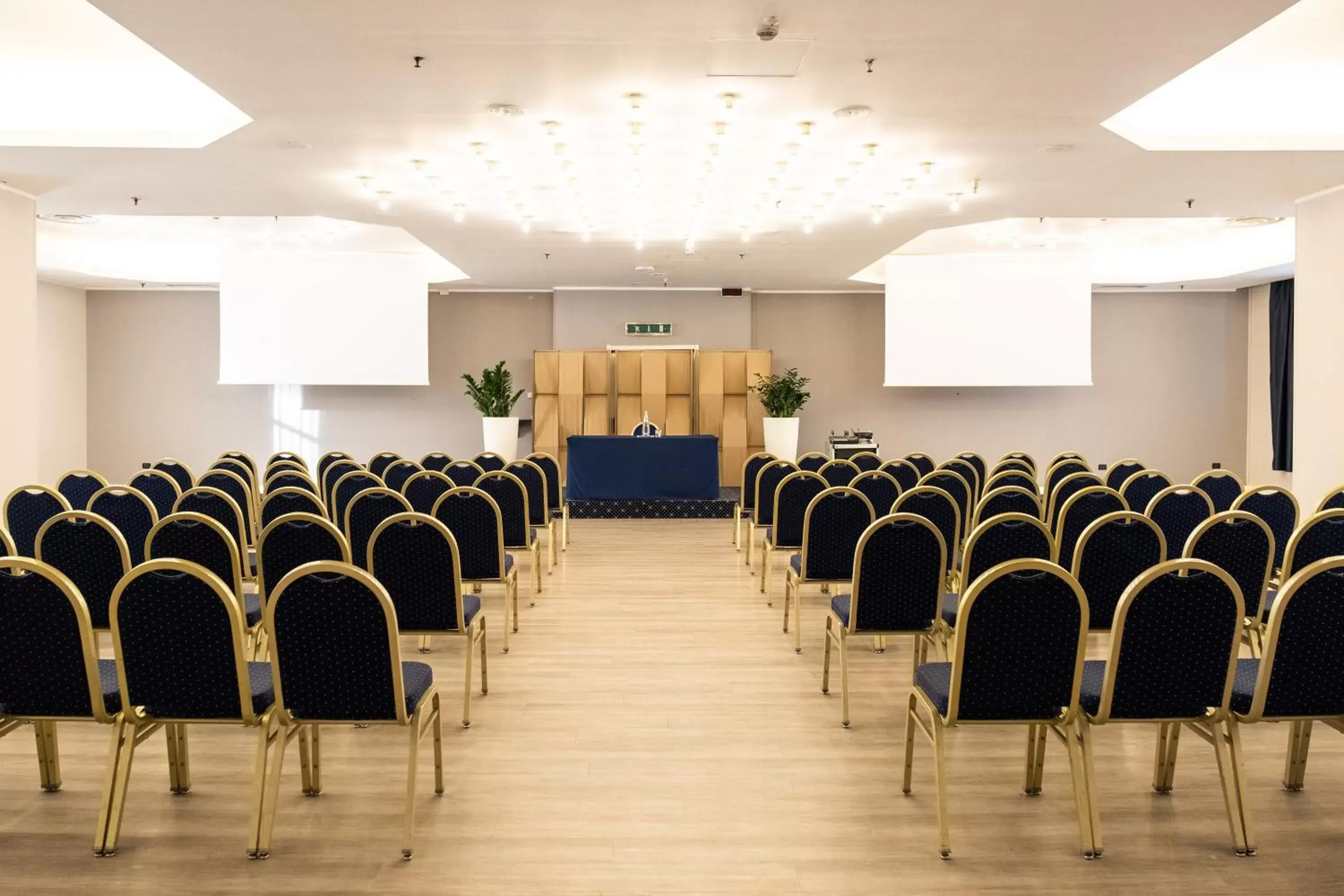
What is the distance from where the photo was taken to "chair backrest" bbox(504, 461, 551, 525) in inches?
333

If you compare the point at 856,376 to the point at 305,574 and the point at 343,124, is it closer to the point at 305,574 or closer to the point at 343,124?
the point at 343,124

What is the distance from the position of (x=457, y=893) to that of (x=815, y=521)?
10.7ft

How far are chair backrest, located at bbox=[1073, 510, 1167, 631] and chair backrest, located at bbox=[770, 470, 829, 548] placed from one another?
2547mm

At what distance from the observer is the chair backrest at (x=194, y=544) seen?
4.62 metres

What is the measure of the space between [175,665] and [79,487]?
180 inches

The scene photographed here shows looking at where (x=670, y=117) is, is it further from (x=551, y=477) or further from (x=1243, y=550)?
(x=1243, y=550)

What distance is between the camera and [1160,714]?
3.29m

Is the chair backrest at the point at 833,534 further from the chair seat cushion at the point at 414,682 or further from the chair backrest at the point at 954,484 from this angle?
the chair seat cushion at the point at 414,682

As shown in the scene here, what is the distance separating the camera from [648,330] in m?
16.8

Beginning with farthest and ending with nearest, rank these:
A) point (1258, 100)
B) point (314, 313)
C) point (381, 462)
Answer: point (314, 313)
point (381, 462)
point (1258, 100)

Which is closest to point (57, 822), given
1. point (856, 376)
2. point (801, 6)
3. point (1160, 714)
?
point (1160, 714)

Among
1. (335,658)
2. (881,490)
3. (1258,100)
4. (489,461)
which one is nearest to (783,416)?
(489,461)

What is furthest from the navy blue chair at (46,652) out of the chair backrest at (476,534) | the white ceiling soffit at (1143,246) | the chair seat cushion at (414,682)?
the white ceiling soffit at (1143,246)

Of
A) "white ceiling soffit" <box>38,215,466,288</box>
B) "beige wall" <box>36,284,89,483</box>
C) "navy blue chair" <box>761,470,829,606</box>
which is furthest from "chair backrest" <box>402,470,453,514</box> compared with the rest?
"beige wall" <box>36,284,89,483</box>
